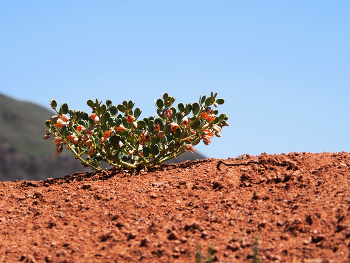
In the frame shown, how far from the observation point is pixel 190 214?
139 inches

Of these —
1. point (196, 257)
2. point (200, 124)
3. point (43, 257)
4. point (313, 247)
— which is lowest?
point (43, 257)

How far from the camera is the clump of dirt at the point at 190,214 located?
288 cm

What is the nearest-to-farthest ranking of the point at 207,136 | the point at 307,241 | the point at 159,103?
1. the point at 307,241
2. the point at 159,103
3. the point at 207,136

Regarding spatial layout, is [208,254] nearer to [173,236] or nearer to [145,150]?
[173,236]

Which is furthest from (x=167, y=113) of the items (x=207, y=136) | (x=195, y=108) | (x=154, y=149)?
(x=207, y=136)

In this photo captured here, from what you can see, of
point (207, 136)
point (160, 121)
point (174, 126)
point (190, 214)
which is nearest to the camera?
point (190, 214)

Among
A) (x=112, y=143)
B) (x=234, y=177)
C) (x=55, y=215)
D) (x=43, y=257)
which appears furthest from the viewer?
(x=112, y=143)

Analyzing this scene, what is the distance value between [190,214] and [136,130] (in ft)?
5.96

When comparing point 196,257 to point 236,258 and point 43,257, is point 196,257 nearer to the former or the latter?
point 236,258

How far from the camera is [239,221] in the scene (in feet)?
10.8

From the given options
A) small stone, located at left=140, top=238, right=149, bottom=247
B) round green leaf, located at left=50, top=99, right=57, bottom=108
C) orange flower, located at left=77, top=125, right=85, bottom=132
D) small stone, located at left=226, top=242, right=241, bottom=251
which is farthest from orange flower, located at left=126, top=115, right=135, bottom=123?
small stone, located at left=226, top=242, right=241, bottom=251

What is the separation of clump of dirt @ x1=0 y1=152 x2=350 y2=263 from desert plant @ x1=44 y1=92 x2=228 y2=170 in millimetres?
338

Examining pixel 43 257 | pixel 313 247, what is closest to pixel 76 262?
pixel 43 257

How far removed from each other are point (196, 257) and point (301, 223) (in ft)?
3.11
